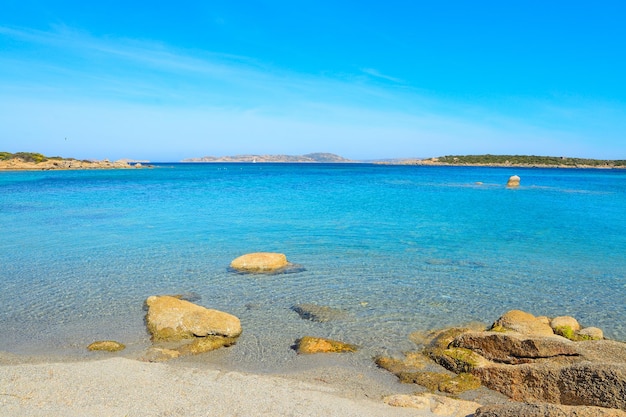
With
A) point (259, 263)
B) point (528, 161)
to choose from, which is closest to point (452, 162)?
point (528, 161)

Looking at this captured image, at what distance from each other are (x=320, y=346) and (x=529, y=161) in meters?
184

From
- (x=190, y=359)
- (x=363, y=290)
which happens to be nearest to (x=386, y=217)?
Answer: (x=363, y=290)

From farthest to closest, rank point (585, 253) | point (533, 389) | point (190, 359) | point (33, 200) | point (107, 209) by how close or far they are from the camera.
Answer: point (33, 200) < point (107, 209) < point (585, 253) < point (190, 359) < point (533, 389)

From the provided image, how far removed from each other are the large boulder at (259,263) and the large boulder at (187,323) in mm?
4761

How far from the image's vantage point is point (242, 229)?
76.9 ft

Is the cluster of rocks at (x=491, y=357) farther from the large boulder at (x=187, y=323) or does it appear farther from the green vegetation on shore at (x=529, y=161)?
the green vegetation on shore at (x=529, y=161)

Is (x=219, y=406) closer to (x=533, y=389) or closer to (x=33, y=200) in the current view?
(x=533, y=389)

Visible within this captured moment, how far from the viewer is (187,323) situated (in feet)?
31.7

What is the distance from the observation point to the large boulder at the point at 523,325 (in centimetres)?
929

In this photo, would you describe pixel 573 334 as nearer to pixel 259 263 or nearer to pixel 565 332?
pixel 565 332

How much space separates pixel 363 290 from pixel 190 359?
599 centimetres

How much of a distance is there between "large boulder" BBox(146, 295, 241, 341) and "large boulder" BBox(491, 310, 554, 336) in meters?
5.89

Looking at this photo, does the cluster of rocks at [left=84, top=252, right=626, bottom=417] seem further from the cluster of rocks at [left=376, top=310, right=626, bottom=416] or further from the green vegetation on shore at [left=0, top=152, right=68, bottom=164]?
the green vegetation on shore at [left=0, top=152, right=68, bottom=164]

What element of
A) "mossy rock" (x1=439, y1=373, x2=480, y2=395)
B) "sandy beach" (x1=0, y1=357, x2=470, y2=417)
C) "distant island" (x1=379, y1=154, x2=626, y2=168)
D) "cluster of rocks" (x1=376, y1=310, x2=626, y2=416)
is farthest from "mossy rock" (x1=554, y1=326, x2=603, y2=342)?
"distant island" (x1=379, y1=154, x2=626, y2=168)
